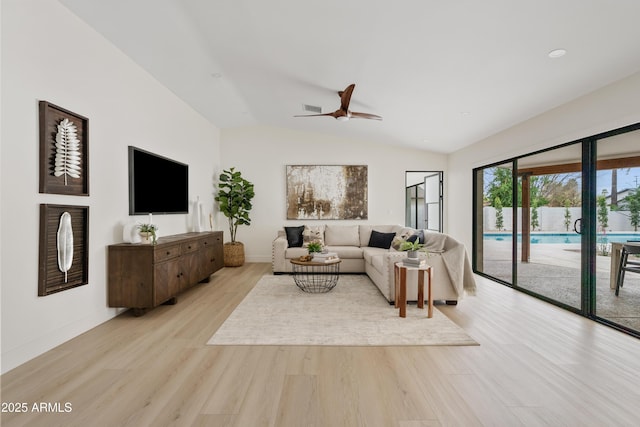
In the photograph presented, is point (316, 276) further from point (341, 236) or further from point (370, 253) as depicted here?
point (341, 236)

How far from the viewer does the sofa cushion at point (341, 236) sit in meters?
5.94

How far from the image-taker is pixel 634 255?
112 inches

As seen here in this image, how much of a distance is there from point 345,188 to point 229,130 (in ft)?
10.0

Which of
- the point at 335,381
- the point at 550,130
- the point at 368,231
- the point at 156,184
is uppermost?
the point at 550,130

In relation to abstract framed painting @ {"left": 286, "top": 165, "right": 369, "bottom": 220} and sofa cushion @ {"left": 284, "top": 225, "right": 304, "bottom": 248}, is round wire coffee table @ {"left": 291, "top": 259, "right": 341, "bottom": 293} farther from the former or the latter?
abstract framed painting @ {"left": 286, "top": 165, "right": 369, "bottom": 220}

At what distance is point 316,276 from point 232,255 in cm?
205

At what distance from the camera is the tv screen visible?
11.6 feet

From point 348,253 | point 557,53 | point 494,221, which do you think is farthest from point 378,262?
point 557,53

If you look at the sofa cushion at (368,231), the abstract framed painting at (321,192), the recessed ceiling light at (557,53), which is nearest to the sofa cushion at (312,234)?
the abstract framed painting at (321,192)

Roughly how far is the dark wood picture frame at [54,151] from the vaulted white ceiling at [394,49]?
3.27ft

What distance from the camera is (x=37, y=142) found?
7.70ft

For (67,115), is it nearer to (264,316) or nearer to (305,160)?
(264,316)

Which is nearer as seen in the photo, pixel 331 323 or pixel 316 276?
pixel 331 323

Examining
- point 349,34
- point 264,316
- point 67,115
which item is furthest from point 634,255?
point 67,115
